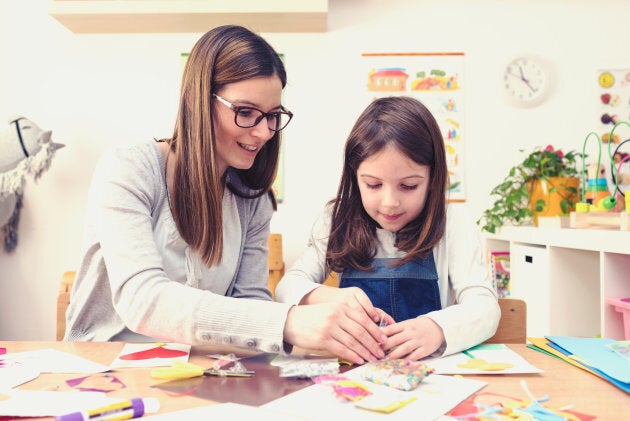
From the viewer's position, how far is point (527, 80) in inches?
104

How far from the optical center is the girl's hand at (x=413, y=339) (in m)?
0.81

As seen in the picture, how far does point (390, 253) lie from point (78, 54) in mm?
2090

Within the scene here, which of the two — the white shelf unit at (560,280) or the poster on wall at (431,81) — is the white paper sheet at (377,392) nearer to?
the white shelf unit at (560,280)

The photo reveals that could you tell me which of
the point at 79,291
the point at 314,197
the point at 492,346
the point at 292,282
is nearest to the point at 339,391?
the point at 492,346

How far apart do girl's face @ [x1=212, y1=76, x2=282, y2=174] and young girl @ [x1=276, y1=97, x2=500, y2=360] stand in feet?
0.81

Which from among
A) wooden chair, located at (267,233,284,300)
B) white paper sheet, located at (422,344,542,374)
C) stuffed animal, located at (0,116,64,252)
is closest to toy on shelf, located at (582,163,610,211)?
wooden chair, located at (267,233,284,300)

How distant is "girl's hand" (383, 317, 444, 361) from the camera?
807mm

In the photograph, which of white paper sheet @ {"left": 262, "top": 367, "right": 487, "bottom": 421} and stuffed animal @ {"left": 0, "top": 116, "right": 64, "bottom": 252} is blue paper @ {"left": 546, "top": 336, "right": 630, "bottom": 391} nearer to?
white paper sheet @ {"left": 262, "top": 367, "right": 487, "bottom": 421}

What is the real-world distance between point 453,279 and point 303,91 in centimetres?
169

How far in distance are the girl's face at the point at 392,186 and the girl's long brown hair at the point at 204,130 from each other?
288 millimetres

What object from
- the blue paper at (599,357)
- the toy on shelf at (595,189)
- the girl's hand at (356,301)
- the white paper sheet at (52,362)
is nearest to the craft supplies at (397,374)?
the girl's hand at (356,301)

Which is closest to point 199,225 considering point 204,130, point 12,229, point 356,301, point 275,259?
point 204,130

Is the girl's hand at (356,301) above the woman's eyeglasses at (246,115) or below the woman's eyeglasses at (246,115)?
below

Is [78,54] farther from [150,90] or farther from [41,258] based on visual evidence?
[41,258]
